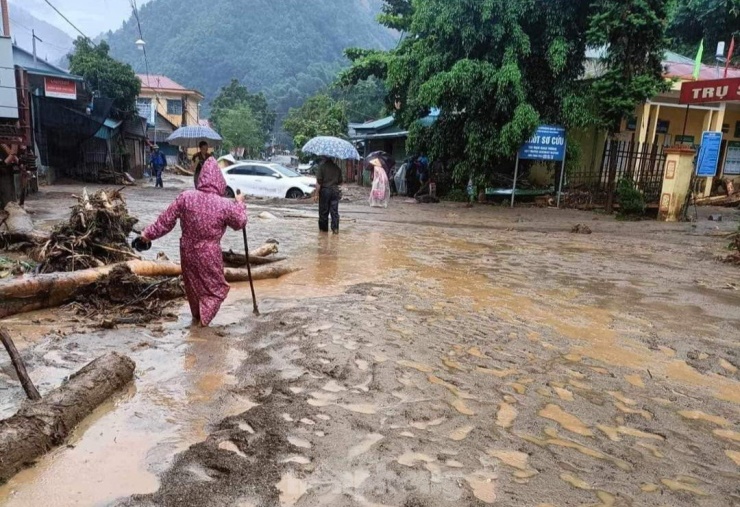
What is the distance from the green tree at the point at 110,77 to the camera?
85.8ft

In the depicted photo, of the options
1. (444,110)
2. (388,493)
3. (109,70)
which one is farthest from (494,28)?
(109,70)

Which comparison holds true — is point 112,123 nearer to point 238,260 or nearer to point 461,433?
point 238,260

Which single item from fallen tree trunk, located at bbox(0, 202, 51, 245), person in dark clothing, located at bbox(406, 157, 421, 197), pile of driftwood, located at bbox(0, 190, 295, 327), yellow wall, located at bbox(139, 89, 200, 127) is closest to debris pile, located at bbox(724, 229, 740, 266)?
pile of driftwood, located at bbox(0, 190, 295, 327)

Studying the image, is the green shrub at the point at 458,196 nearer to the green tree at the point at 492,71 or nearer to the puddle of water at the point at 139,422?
the green tree at the point at 492,71

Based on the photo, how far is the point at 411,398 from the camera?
11.9 feet

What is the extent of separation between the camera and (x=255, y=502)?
248 cm

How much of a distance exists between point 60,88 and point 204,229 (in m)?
17.3

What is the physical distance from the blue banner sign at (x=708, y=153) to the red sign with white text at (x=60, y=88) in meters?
19.3

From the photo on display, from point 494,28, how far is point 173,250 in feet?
37.1

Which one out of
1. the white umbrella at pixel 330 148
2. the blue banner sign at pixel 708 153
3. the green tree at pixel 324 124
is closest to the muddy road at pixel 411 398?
the white umbrella at pixel 330 148

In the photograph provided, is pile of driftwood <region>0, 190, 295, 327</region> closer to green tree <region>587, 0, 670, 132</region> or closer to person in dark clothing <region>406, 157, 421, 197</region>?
green tree <region>587, 0, 670, 132</region>

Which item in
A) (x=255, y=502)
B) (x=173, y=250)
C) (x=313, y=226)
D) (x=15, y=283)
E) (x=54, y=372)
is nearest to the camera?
(x=255, y=502)

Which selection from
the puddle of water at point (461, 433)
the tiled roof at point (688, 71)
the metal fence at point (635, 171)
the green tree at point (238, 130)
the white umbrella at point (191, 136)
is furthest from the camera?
the green tree at point (238, 130)

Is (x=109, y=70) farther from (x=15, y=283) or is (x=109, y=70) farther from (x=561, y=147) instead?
(x=15, y=283)
